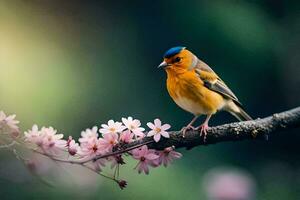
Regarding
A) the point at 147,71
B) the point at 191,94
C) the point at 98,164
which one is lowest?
the point at 98,164

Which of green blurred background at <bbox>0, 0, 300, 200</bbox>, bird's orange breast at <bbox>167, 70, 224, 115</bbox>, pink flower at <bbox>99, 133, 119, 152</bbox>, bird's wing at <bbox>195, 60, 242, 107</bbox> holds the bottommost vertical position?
pink flower at <bbox>99, 133, 119, 152</bbox>

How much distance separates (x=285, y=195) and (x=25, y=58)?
3.62ft

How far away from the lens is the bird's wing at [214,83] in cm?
92

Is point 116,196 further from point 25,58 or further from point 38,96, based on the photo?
point 25,58

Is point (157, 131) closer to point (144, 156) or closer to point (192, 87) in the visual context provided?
point (144, 156)

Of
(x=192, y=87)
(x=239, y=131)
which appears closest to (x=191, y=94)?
(x=192, y=87)

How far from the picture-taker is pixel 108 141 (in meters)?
0.64

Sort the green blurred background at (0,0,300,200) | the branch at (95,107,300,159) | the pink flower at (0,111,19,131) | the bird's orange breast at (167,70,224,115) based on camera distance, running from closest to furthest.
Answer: the pink flower at (0,111,19,131)
the branch at (95,107,300,159)
the bird's orange breast at (167,70,224,115)
the green blurred background at (0,0,300,200)

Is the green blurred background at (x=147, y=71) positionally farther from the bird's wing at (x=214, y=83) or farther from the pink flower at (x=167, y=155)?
the pink flower at (x=167, y=155)

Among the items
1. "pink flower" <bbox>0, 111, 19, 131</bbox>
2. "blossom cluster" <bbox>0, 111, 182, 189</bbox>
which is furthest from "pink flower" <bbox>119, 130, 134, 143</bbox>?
"pink flower" <bbox>0, 111, 19, 131</bbox>

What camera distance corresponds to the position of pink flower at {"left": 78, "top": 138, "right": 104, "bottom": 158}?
0.63 m

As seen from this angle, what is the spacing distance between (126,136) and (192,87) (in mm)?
270

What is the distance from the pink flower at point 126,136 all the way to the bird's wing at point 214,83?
29cm

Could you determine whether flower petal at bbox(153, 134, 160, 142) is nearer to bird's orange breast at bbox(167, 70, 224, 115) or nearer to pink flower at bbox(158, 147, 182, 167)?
pink flower at bbox(158, 147, 182, 167)
